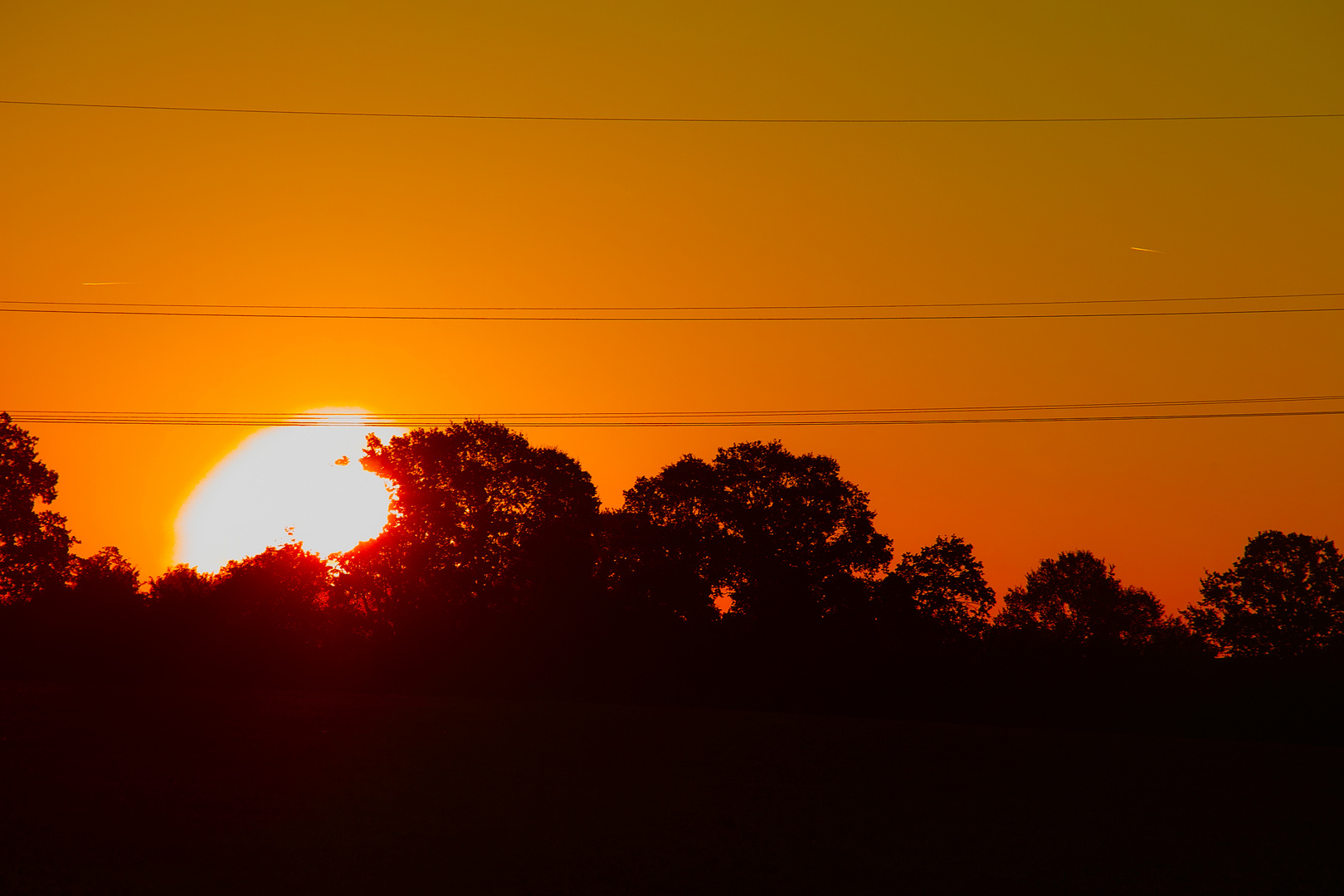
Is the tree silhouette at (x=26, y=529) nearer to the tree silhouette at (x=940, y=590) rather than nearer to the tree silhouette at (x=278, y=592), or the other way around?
the tree silhouette at (x=278, y=592)

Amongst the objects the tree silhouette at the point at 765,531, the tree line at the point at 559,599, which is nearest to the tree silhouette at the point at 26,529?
the tree line at the point at 559,599

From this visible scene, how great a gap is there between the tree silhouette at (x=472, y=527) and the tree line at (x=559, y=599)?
5.0 inches

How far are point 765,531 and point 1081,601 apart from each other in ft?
219

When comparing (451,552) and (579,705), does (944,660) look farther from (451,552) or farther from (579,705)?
(451,552)

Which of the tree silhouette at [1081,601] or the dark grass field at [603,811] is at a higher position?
the tree silhouette at [1081,601]

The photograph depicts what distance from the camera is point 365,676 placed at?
2217 inches

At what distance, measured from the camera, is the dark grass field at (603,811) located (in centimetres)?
1588

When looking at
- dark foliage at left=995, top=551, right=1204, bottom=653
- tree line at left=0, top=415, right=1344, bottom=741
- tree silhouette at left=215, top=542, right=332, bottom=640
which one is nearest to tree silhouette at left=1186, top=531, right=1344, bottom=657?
tree line at left=0, top=415, right=1344, bottom=741

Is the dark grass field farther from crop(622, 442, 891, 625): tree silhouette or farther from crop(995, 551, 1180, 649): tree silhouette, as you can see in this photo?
crop(995, 551, 1180, 649): tree silhouette

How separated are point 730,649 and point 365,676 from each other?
19031 mm

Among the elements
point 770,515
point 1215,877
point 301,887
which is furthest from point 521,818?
point 770,515

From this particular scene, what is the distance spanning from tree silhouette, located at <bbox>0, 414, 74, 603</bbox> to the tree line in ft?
0.31

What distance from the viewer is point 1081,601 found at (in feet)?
379

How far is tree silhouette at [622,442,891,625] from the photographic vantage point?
59781 mm
